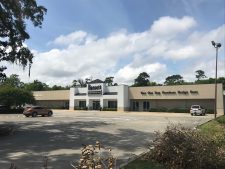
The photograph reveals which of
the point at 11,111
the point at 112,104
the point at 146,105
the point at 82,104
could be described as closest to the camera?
the point at 11,111

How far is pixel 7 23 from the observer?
2483cm

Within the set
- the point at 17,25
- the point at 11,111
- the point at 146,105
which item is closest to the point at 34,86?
the point at 146,105

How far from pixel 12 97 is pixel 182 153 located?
2095 inches

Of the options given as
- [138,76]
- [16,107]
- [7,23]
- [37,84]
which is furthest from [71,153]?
[138,76]

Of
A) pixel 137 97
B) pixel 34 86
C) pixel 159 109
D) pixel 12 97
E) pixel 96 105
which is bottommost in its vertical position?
pixel 159 109

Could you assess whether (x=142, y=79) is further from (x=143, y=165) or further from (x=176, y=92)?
(x=143, y=165)

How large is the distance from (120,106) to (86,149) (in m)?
67.4

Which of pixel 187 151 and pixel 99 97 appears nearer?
pixel 187 151

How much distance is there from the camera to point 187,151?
11.1 metres

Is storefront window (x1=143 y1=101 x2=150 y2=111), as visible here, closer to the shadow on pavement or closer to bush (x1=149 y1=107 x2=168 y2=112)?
bush (x1=149 y1=107 x2=168 y2=112)

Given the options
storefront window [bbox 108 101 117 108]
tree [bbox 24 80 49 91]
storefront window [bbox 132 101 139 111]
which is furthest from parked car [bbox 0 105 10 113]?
tree [bbox 24 80 49 91]

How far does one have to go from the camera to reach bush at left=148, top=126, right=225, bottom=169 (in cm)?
1095

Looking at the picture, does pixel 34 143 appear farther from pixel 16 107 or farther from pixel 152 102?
pixel 152 102

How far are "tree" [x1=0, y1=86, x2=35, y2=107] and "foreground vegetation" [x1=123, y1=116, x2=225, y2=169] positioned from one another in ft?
168
